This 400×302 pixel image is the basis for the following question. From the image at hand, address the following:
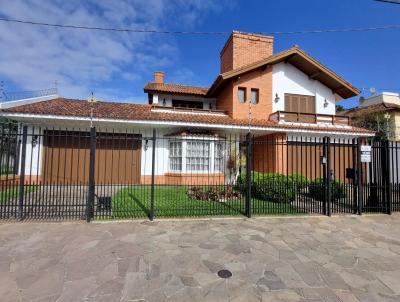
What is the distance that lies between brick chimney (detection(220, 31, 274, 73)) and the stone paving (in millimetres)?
13510

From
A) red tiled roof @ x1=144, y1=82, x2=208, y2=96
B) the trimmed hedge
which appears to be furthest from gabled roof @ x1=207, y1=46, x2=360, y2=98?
the trimmed hedge

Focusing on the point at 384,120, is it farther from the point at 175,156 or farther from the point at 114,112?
the point at 114,112

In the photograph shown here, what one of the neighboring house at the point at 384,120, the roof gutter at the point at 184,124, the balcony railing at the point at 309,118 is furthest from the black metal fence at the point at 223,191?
the neighboring house at the point at 384,120

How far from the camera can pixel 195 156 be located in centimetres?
1363

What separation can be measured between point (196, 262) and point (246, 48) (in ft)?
53.2

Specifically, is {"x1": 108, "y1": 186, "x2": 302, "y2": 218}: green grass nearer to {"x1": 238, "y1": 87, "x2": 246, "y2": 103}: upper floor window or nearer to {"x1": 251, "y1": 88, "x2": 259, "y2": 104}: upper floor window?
{"x1": 238, "y1": 87, "x2": 246, "y2": 103}: upper floor window

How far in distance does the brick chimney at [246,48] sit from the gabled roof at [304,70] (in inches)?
70.2

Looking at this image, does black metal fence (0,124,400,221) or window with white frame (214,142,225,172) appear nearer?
black metal fence (0,124,400,221)

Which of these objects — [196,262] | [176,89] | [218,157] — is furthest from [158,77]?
[196,262]

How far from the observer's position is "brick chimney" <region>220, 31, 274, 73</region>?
17.1 meters

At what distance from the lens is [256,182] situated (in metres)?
9.27

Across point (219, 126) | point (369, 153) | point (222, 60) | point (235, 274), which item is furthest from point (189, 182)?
point (222, 60)

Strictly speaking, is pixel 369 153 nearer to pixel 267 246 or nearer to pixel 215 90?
pixel 267 246

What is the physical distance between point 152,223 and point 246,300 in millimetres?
3493
